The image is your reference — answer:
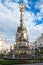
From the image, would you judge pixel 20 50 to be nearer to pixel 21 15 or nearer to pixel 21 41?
pixel 21 41

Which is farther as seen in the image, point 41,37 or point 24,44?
point 41,37

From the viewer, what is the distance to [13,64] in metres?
64.9

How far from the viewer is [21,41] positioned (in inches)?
4592

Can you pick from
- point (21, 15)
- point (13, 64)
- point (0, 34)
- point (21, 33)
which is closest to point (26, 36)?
point (21, 33)

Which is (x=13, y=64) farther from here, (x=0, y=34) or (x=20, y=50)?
(x=0, y=34)

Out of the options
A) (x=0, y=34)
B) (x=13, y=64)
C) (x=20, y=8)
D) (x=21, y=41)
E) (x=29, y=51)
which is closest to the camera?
(x=13, y=64)

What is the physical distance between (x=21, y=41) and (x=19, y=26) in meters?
8.87

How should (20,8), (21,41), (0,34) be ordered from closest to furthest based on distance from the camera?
(21,41) → (20,8) → (0,34)

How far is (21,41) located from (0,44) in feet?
243

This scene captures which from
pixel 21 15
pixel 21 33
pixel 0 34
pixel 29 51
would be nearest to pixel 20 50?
pixel 29 51

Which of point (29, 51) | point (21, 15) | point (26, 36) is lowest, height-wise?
point (29, 51)

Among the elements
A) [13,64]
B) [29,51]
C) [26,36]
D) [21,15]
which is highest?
[21,15]

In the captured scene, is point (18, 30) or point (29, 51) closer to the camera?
point (29, 51)

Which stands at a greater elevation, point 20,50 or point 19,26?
point 19,26
